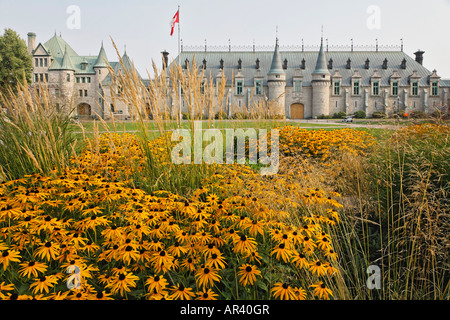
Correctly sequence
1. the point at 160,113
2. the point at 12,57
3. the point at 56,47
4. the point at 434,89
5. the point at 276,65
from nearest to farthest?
the point at 160,113, the point at 12,57, the point at 276,65, the point at 434,89, the point at 56,47

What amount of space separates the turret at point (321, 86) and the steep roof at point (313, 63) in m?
1.44

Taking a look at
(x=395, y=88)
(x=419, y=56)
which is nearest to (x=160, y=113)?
(x=395, y=88)

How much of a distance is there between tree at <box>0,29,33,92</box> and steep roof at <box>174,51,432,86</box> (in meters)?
20.2

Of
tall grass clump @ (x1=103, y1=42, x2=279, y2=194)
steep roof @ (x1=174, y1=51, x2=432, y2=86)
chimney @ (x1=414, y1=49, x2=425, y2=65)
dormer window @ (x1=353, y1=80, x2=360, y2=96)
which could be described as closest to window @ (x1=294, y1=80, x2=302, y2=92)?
steep roof @ (x1=174, y1=51, x2=432, y2=86)

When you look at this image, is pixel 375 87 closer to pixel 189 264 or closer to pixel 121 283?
pixel 189 264

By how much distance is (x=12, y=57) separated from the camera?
28.7 meters

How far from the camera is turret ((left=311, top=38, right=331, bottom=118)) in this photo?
139 feet

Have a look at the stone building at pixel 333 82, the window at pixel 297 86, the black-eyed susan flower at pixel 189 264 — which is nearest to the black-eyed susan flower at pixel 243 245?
the black-eyed susan flower at pixel 189 264

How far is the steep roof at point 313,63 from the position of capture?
44.2 m

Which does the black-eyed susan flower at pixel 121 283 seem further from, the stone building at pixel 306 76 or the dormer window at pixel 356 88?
the dormer window at pixel 356 88

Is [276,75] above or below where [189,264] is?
above

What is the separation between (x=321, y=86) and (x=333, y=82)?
245 centimetres

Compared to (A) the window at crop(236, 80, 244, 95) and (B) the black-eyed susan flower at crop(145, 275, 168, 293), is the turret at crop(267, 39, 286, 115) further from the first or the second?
(B) the black-eyed susan flower at crop(145, 275, 168, 293)
